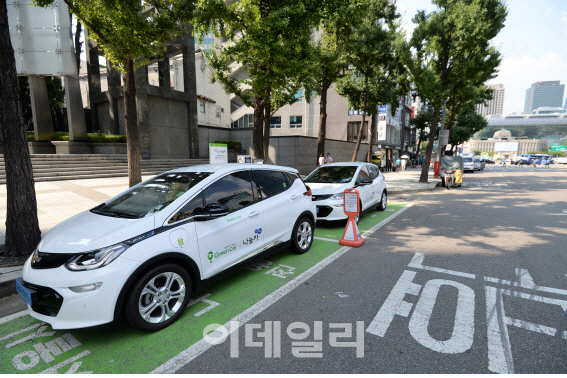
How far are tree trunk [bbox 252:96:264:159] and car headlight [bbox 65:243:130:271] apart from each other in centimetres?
963

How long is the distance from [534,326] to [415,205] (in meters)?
7.99

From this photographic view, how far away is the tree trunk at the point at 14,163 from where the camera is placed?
4293mm

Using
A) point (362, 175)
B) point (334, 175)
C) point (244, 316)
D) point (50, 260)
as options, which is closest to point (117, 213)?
point (50, 260)

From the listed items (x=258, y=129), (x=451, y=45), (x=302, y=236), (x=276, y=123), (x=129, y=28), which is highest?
(x=451, y=45)

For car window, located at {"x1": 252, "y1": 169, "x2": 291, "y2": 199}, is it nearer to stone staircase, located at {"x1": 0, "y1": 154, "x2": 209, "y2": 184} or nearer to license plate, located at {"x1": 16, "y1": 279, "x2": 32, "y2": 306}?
license plate, located at {"x1": 16, "y1": 279, "x2": 32, "y2": 306}

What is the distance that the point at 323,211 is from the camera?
704 cm

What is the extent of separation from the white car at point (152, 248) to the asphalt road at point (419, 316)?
74cm

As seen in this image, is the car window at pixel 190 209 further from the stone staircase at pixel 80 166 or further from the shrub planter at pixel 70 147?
the shrub planter at pixel 70 147

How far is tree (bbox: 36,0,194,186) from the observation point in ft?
21.7

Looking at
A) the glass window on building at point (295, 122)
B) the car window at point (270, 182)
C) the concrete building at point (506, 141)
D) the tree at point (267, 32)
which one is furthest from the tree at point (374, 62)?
the concrete building at point (506, 141)

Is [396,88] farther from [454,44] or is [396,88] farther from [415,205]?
[415,205]

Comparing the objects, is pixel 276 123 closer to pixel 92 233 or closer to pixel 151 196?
pixel 151 196

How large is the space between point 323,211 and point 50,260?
5363 mm

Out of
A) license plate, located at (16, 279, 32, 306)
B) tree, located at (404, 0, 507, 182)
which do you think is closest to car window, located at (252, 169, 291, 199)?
license plate, located at (16, 279, 32, 306)
